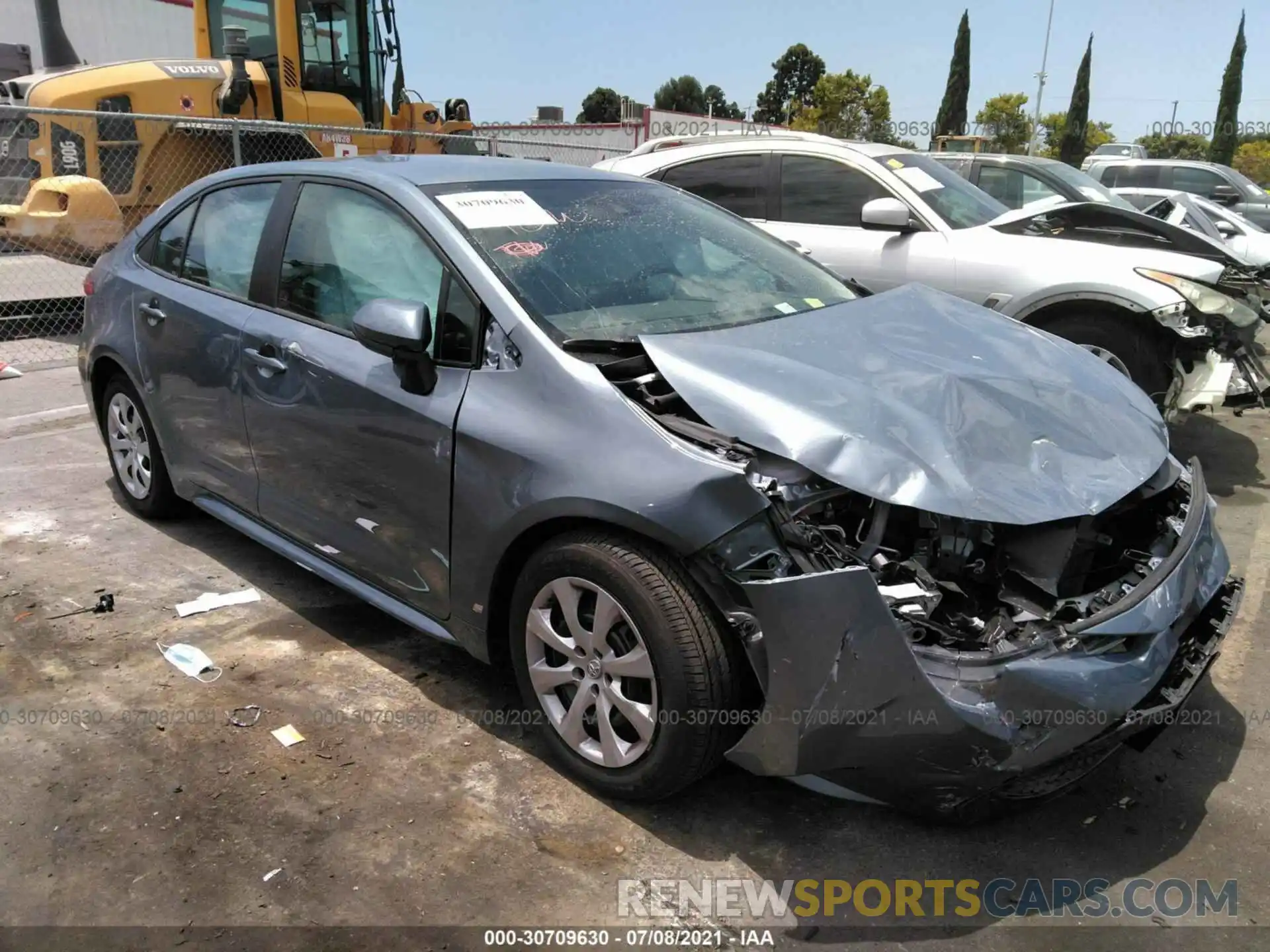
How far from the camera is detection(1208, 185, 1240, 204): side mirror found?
44.1 feet

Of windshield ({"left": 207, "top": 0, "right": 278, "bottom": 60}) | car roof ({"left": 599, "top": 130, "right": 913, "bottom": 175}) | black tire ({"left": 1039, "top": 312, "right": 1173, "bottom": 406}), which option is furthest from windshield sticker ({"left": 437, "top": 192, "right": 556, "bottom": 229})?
windshield ({"left": 207, "top": 0, "right": 278, "bottom": 60})

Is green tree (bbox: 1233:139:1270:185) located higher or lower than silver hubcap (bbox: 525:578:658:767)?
higher

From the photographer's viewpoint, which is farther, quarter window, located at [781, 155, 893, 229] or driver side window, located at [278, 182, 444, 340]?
quarter window, located at [781, 155, 893, 229]

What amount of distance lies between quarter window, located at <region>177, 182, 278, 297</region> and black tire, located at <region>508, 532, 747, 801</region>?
2.05 meters

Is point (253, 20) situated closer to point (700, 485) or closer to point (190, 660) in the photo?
point (190, 660)

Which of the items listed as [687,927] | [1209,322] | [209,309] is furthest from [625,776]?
[1209,322]

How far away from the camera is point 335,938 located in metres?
2.28

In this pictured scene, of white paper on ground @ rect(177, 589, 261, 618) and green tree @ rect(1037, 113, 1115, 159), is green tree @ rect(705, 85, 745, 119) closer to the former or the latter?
green tree @ rect(1037, 113, 1115, 159)

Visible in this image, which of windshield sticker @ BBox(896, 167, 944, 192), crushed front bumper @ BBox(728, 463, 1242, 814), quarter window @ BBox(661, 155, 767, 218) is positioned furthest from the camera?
quarter window @ BBox(661, 155, 767, 218)

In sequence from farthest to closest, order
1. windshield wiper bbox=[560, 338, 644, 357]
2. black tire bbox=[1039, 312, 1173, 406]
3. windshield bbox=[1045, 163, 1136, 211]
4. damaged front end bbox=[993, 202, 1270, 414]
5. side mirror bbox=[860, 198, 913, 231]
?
windshield bbox=[1045, 163, 1136, 211] → side mirror bbox=[860, 198, 913, 231] → black tire bbox=[1039, 312, 1173, 406] → damaged front end bbox=[993, 202, 1270, 414] → windshield wiper bbox=[560, 338, 644, 357]

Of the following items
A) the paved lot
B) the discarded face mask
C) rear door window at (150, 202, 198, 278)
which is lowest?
the paved lot

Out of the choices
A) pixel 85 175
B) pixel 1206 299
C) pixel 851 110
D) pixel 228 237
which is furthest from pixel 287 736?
pixel 851 110

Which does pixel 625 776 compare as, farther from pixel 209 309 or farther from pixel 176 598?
pixel 209 309

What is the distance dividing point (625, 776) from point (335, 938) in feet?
2.69
